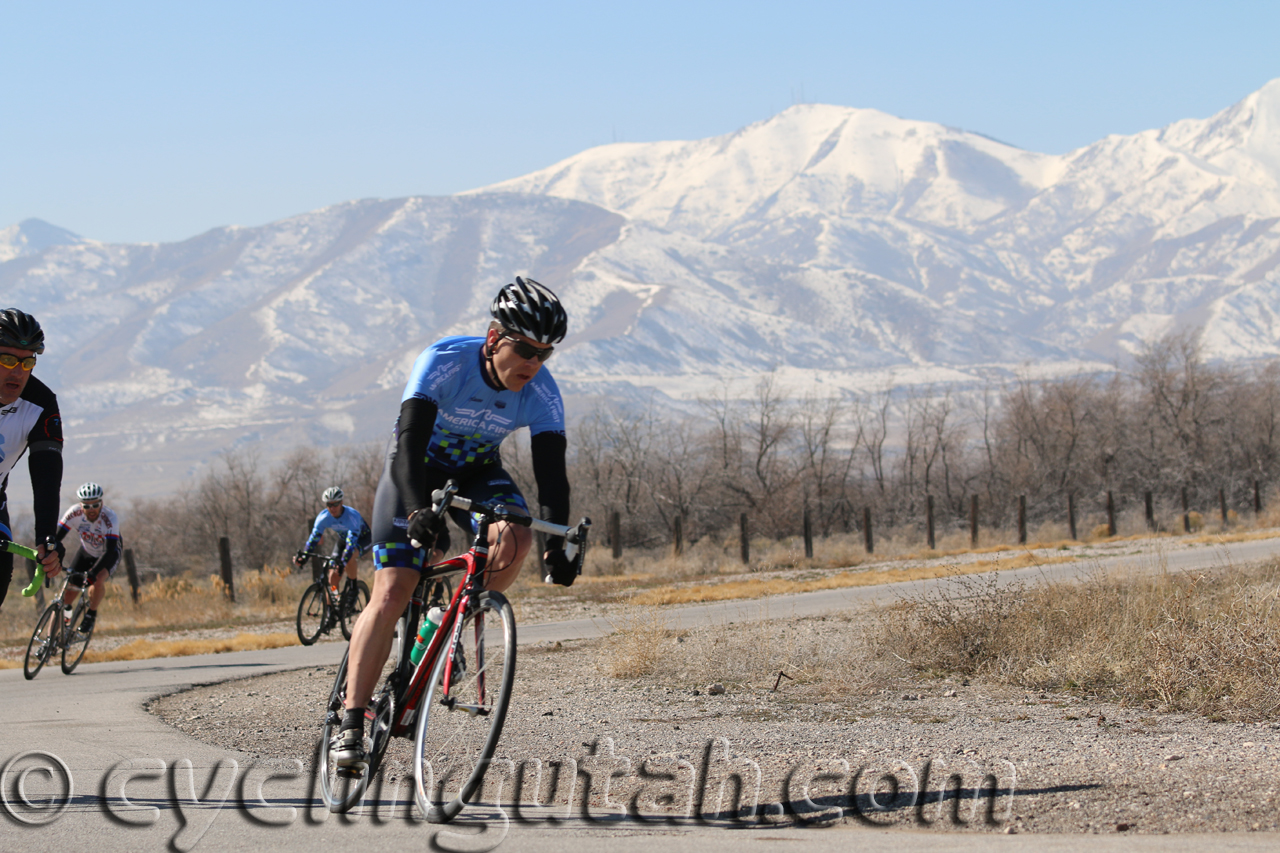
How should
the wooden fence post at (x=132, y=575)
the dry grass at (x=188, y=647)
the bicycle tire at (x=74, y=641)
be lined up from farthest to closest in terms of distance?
the wooden fence post at (x=132, y=575)
the dry grass at (x=188, y=647)
the bicycle tire at (x=74, y=641)

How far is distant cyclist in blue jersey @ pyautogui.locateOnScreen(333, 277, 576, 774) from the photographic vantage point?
487 cm

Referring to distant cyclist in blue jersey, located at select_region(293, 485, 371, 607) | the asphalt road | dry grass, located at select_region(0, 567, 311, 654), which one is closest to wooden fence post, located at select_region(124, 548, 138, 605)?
dry grass, located at select_region(0, 567, 311, 654)

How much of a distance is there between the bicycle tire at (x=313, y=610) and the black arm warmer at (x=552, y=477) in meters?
10.6

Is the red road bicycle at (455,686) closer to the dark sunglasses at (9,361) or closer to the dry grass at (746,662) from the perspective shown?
the dark sunglasses at (9,361)

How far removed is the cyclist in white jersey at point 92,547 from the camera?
1237 centimetres

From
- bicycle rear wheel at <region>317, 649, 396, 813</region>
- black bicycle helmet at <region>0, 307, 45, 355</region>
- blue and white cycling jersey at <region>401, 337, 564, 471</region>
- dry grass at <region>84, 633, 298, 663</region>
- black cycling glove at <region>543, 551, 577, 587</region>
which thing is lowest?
dry grass at <region>84, 633, 298, 663</region>

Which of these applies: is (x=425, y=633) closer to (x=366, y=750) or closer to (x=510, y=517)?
(x=366, y=750)

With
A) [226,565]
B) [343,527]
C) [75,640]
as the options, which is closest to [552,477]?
[75,640]

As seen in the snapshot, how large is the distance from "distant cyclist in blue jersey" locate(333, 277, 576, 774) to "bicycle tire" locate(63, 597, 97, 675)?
8723mm

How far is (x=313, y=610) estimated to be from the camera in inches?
618

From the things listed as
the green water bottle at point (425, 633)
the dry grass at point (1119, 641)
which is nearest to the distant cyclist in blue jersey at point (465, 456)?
the green water bottle at point (425, 633)

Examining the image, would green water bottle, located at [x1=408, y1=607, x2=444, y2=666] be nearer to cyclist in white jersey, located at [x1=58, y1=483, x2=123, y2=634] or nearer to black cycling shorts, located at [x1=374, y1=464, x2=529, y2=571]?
black cycling shorts, located at [x1=374, y1=464, x2=529, y2=571]

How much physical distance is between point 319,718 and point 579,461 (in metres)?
46.1

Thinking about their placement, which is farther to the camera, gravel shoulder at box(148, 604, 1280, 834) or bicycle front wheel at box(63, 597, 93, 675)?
bicycle front wheel at box(63, 597, 93, 675)
